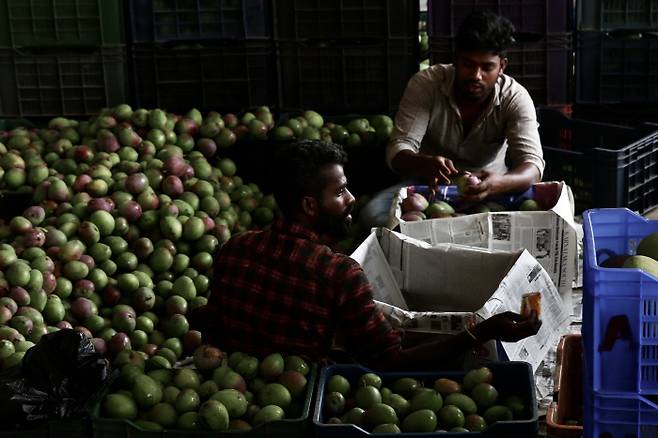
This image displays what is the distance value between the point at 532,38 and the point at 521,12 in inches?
7.0

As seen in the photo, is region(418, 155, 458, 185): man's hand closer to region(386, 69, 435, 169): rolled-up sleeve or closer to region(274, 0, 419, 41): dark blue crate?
region(386, 69, 435, 169): rolled-up sleeve

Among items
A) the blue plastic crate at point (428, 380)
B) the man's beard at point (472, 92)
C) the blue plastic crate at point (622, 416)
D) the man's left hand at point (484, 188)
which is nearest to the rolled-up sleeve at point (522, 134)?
the man's beard at point (472, 92)

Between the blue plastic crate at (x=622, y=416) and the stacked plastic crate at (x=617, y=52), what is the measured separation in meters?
3.52

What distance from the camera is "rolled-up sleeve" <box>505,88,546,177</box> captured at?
4098mm

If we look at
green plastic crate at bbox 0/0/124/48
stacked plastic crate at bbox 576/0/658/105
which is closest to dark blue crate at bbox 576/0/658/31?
stacked plastic crate at bbox 576/0/658/105

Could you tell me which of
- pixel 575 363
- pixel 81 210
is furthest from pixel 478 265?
pixel 81 210

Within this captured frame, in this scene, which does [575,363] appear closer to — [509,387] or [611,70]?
[509,387]

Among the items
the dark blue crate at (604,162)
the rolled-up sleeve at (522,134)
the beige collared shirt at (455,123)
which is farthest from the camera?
the dark blue crate at (604,162)

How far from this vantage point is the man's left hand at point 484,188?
12.5 ft

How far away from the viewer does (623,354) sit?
6.68ft

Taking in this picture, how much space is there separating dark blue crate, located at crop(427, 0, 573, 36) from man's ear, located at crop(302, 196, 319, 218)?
279 cm

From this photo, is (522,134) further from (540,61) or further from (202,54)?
(202,54)

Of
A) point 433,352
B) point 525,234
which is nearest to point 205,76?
point 525,234

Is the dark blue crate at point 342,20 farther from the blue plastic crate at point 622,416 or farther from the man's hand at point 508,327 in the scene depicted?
the blue plastic crate at point 622,416
